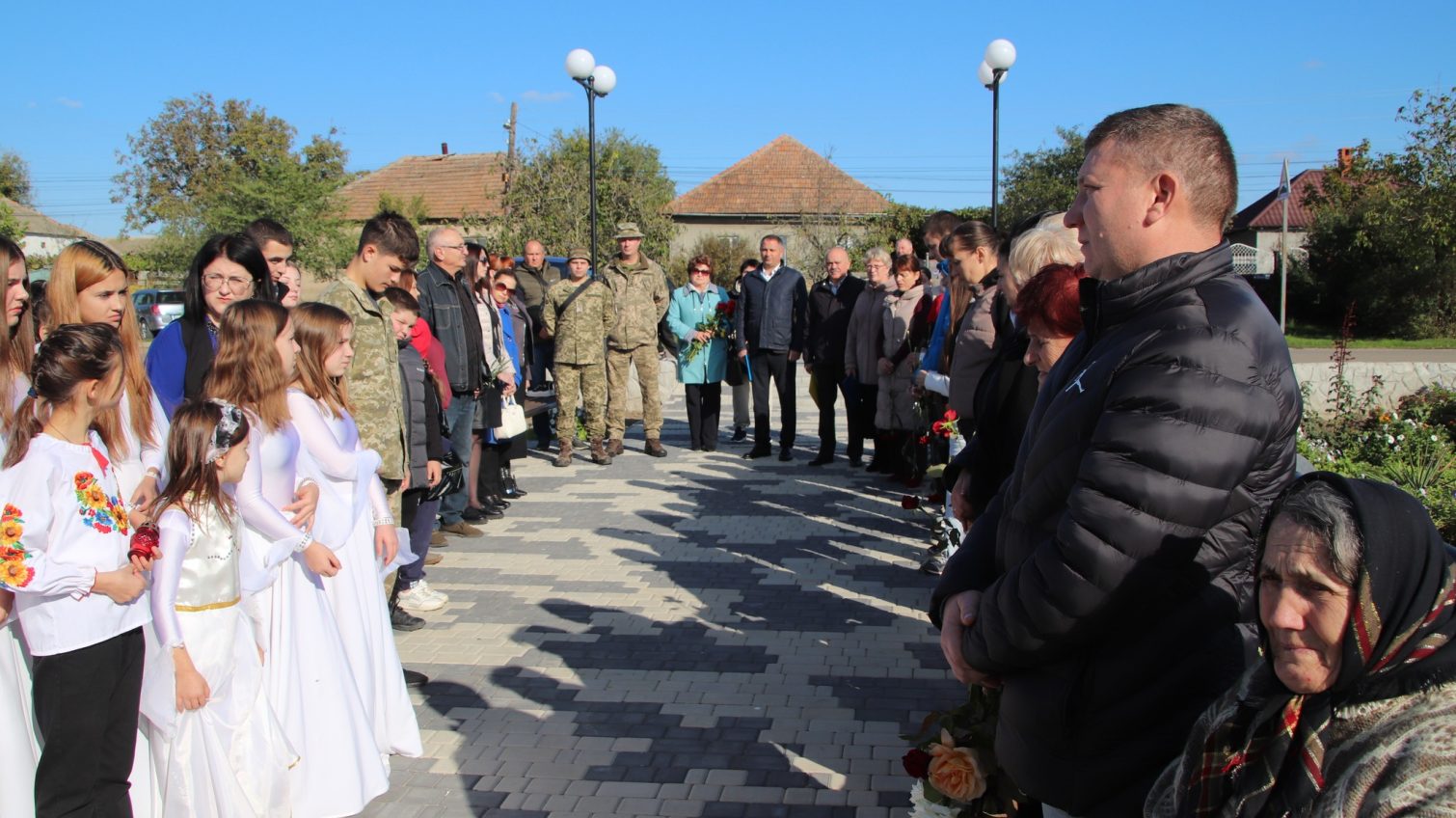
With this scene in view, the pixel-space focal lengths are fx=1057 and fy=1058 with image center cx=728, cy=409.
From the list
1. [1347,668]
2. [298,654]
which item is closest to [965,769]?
[1347,668]

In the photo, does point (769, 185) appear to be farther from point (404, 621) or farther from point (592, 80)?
point (404, 621)

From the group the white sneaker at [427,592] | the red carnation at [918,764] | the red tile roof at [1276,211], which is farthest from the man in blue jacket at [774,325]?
the red tile roof at [1276,211]

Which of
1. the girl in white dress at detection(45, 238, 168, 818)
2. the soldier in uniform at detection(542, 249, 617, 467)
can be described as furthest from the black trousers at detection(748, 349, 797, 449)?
the girl in white dress at detection(45, 238, 168, 818)

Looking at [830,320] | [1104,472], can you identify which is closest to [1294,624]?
[1104,472]

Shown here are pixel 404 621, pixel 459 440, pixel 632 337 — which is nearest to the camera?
pixel 404 621

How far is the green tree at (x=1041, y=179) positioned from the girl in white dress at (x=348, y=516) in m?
35.8

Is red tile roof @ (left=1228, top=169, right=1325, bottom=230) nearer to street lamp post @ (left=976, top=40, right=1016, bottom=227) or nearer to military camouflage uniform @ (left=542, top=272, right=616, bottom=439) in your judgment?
street lamp post @ (left=976, top=40, right=1016, bottom=227)

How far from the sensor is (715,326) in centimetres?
1202

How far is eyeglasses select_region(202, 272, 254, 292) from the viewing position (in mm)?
4441

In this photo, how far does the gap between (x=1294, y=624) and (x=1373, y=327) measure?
36.6 m

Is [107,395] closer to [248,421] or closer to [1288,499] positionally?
[248,421]

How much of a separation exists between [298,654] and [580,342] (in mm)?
7508

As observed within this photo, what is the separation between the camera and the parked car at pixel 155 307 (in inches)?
1222

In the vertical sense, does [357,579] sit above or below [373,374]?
below
